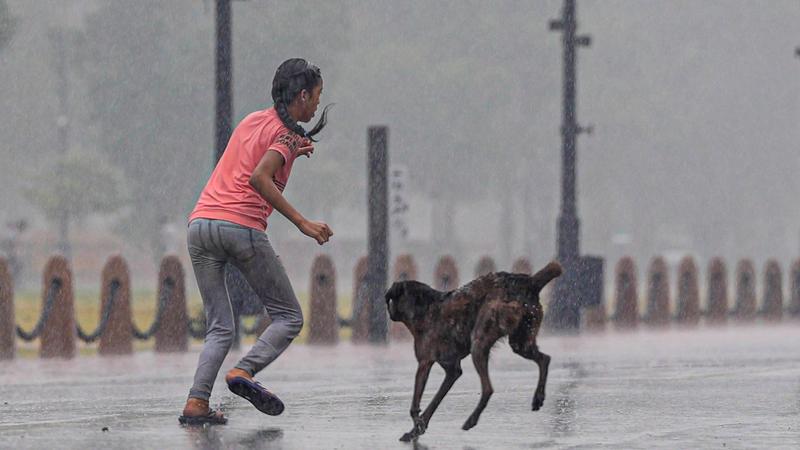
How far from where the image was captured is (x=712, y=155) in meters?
82.5

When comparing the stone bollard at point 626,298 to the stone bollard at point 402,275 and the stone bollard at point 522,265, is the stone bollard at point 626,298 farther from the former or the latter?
the stone bollard at point 402,275

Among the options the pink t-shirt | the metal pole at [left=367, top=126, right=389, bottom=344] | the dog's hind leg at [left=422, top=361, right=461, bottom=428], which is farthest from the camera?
the metal pole at [left=367, top=126, right=389, bottom=344]

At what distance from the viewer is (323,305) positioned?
20.5 m

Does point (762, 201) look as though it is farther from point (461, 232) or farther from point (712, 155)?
point (461, 232)

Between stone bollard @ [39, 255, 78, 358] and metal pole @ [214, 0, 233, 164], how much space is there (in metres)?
2.17

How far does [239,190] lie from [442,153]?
6144 centimetres

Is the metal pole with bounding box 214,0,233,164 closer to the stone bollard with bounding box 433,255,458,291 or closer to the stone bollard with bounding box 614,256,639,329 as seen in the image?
the stone bollard with bounding box 433,255,458,291

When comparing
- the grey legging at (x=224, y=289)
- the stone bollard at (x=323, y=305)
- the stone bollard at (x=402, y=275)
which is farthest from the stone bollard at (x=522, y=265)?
the grey legging at (x=224, y=289)

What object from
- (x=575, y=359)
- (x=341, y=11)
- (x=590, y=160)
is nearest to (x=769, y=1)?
(x=590, y=160)

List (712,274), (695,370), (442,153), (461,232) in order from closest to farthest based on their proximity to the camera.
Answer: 1. (695,370)
2. (712,274)
3. (442,153)
4. (461,232)

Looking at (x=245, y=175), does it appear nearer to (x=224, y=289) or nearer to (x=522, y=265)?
(x=224, y=289)

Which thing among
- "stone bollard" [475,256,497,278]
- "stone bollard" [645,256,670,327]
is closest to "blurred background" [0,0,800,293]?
"stone bollard" [645,256,670,327]

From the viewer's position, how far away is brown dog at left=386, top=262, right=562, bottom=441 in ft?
A: 28.8

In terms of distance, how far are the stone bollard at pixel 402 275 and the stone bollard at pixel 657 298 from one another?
181 inches
